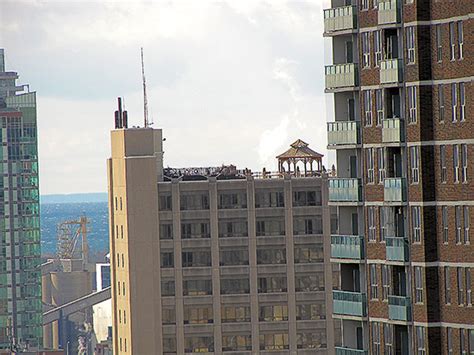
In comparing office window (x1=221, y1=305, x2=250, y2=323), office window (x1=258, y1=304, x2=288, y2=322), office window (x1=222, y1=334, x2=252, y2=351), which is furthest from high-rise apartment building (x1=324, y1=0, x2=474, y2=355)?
office window (x1=258, y1=304, x2=288, y2=322)

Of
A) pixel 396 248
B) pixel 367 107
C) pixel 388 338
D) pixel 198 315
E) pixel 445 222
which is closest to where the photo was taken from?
pixel 445 222

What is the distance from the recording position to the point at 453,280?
69.9 metres

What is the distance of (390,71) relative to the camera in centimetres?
7344

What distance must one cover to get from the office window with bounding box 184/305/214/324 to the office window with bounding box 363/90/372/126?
64930 mm

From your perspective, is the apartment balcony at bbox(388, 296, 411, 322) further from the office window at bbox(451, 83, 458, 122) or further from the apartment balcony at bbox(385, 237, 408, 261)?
the office window at bbox(451, 83, 458, 122)

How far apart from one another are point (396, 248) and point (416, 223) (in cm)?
155

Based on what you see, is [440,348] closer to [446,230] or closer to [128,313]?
[446,230]

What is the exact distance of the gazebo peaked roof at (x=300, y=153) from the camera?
145 metres

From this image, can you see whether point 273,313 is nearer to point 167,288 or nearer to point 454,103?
point 167,288

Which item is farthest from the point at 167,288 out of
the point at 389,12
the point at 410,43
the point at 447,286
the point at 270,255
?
the point at 447,286

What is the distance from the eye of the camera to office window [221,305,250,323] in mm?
140875

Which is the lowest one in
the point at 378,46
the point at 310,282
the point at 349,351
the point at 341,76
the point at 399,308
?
the point at 349,351

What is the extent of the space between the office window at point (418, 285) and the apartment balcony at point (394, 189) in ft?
8.95

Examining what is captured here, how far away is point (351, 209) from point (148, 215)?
62286 mm
